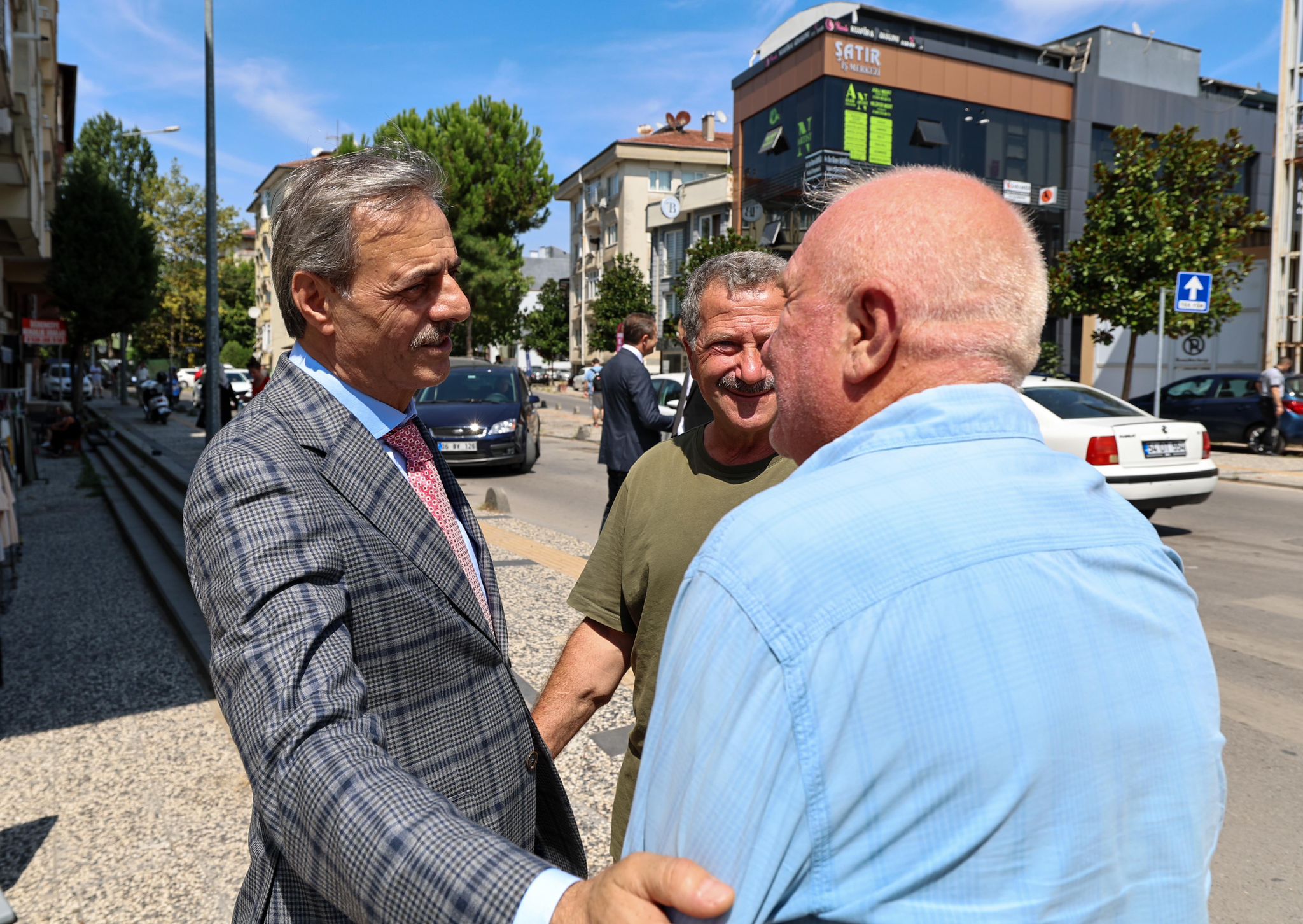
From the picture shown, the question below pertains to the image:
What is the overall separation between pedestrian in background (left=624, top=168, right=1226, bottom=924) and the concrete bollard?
33.5ft

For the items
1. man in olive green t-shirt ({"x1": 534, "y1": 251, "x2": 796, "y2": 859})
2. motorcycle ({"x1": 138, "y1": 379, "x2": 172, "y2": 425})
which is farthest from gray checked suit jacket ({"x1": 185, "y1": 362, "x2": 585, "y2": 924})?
motorcycle ({"x1": 138, "y1": 379, "x2": 172, "y2": 425})

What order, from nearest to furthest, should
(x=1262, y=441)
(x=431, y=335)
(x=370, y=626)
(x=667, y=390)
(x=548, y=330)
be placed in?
(x=370, y=626) < (x=431, y=335) < (x=1262, y=441) < (x=667, y=390) < (x=548, y=330)

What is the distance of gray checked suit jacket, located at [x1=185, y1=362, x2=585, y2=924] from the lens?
1065mm

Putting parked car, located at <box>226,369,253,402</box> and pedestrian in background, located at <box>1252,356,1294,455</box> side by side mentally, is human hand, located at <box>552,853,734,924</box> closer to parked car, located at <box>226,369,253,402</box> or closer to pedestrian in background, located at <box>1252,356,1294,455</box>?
pedestrian in background, located at <box>1252,356,1294,455</box>

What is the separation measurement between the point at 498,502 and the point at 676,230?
47.3 meters

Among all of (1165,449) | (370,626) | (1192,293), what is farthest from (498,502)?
(1192,293)

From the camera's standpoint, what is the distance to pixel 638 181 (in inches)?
2435

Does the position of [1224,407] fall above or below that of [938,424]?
above

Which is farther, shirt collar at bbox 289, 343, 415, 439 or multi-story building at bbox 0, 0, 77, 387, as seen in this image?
multi-story building at bbox 0, 0, 77, 387

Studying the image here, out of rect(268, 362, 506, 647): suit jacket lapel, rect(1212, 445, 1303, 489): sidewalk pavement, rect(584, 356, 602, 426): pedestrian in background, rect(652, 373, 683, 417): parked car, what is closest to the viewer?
rect(268, 362, 506, 647): suit jacket lapel

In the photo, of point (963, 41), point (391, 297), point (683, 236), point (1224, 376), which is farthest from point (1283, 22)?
point (683, 236)

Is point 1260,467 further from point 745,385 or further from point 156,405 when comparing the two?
point 156,405

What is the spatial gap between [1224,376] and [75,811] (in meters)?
20.0

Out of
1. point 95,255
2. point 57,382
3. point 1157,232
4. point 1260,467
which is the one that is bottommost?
point 1260,467
